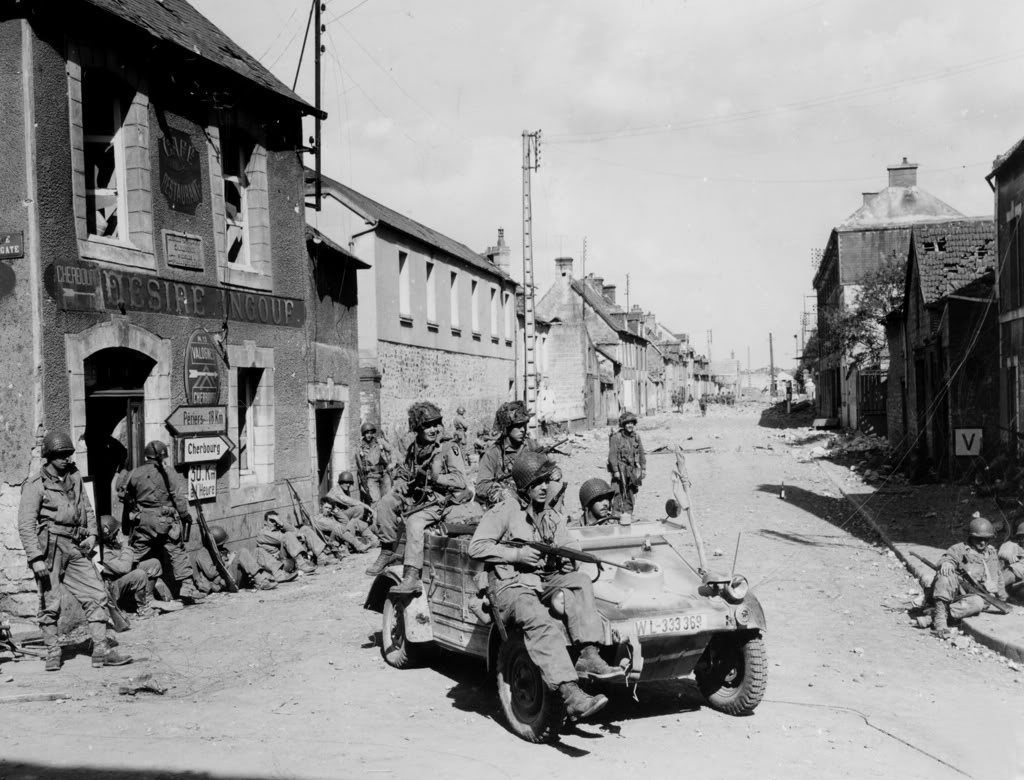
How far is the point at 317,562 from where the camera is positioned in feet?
43.9

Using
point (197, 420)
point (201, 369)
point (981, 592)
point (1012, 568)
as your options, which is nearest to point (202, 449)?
point (197, 420)

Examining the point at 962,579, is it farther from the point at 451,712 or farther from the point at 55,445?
the point at 55,445

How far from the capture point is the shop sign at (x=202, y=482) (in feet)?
39.2

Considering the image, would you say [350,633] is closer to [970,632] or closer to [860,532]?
[970,632]

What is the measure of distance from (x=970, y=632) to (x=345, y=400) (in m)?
10.6

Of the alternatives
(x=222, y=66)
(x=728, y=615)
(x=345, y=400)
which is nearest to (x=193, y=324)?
(x=222, y=66)

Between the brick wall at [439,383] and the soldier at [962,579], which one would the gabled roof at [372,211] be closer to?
the brick wall at [439,383]

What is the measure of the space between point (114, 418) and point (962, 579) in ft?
30.3

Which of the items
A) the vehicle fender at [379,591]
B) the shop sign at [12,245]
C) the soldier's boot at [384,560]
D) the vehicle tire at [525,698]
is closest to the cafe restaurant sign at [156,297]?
the shop sign at [12,245]

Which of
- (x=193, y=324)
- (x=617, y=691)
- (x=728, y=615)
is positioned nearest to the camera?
(x=728, y=615)

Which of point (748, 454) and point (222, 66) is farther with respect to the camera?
point (748, 454)

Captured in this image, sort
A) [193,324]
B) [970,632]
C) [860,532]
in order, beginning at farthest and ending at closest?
[860,532], [193,324], [970,632]

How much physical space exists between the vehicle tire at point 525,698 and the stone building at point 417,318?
14.9 m

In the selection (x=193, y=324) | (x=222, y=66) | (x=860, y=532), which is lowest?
(x=860, y=532)
